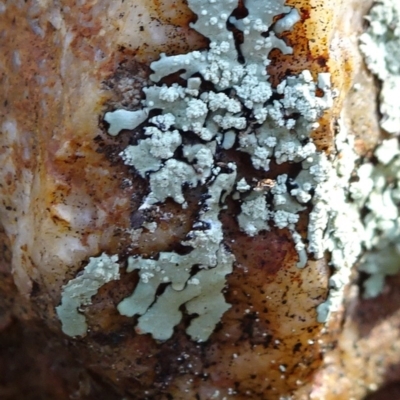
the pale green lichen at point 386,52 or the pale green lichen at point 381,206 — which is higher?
the pale green lichen at point 386,52

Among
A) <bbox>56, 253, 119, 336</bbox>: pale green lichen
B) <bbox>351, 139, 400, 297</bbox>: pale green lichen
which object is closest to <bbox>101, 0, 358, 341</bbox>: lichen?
<bbox>56, 253, 119, 336</bbox>: pale green lichen

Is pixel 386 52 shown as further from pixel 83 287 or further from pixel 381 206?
pixel 83 287

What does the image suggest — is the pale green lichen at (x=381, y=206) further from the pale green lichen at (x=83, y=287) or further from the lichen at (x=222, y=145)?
the pale green lichen at (x=83, y=287)

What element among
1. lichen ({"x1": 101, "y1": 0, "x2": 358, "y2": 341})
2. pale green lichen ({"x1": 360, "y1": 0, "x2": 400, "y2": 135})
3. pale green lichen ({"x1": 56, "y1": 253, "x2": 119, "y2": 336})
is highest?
pale green lichen ({"x1": 360, "y1": 0, "x2": 400, "y2": 135})

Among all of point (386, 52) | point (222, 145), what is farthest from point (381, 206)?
point (222, 145)

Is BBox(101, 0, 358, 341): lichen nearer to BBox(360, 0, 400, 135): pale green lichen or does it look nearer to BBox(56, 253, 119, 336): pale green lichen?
BBox(56, 253, 119, 336): pale green lichen

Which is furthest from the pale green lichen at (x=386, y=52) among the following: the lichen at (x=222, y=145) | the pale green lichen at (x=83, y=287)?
the pale green lichen at (x=83, y=287)
